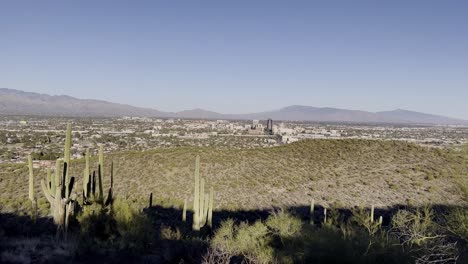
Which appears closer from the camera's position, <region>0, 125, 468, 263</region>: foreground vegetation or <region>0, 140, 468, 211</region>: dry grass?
<region>0, 125, 468, 263</region>: foreground vegetation

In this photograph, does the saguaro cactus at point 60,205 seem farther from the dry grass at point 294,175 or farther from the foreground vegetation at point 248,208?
the dry grass at point 294,175

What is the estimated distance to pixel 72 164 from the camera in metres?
25.6

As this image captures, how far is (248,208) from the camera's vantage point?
2064 centimetres

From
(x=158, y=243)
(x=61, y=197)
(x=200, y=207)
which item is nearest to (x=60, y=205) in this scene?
(x=61, y=197)

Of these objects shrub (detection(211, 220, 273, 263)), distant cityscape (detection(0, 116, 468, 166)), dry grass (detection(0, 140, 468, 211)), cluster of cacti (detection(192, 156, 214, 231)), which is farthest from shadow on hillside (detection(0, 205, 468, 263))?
distant cityscape (detection(0, 116, 468, 166))

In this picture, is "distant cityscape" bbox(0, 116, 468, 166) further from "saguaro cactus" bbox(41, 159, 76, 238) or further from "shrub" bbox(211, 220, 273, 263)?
"saguaro cactus" bbox(41, 159, 76, 238)

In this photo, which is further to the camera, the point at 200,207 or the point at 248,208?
the point at 248,208

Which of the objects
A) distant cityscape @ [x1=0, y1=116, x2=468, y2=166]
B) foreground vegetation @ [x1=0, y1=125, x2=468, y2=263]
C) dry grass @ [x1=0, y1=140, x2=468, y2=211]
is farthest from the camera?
distant cityscape @ [x1=0, y1=116, x2=468, y2=166]

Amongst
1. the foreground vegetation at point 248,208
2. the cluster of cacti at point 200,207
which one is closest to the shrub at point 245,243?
the foreground vegetation at point 248,208

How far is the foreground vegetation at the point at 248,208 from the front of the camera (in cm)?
986

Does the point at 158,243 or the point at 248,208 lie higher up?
the point at 158,243

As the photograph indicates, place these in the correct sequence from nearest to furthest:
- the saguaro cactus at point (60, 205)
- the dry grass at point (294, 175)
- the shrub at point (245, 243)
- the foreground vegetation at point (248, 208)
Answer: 1. the foreground vegetation at point (248, 208)
2. the shrub at point (245, 243)
3. the saguaro cactus at point (60, 205)
4. the dry grass at point (294, 175)

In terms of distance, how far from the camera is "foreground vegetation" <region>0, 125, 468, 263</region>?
986 centimetres

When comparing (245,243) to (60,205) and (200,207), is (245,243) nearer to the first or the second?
(200,207)
